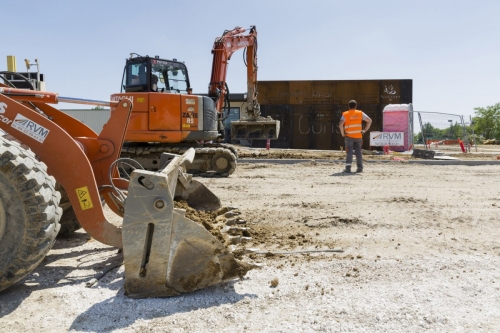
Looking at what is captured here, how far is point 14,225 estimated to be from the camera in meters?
3.13

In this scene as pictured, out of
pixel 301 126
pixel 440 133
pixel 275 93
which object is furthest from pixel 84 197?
pixel 275 93

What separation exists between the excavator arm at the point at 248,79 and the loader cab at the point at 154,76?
6.91ft

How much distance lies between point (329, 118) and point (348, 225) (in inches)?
844

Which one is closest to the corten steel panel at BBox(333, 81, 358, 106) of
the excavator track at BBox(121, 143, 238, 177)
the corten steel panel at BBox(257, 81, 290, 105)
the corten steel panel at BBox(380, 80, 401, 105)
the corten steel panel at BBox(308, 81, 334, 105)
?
the corten steel panel at BBox(308, 81, 334, 105)

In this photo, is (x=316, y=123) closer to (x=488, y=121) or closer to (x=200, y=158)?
(x=200, y=158)

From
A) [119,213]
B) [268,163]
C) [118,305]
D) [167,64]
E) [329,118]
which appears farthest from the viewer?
[329,118]

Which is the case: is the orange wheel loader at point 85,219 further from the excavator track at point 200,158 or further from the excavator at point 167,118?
the excavator track at point 200,158

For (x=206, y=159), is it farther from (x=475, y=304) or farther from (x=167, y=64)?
(x=475, y=304)

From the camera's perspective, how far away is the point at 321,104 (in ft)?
87.2

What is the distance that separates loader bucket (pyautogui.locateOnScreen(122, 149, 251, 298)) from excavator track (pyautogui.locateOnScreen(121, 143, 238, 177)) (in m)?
7.63

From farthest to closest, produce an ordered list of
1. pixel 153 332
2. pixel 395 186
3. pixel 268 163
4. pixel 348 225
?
pixel 268 163 → pixel 395 186 → pixel 348 225 → pixel 153 332

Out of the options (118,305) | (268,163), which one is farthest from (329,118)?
(118,305)

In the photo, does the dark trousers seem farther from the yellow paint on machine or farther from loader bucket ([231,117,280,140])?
the yellow paint on machine

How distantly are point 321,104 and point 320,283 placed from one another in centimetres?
2368
